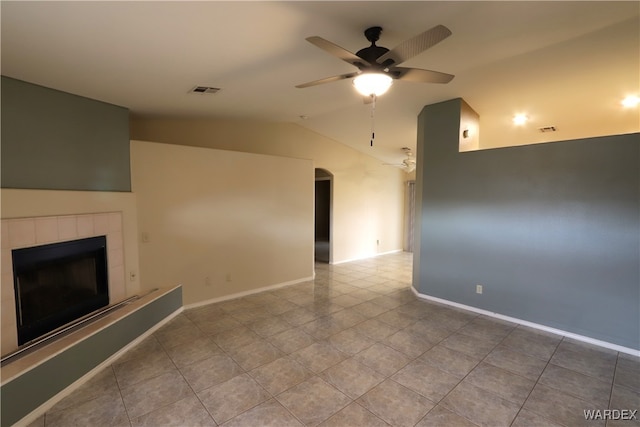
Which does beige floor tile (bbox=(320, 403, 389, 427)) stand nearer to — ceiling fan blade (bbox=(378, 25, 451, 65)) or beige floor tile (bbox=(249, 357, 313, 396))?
beige floor tile (bbox=(249, 357, 313, 396))

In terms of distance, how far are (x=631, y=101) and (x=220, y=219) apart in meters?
5.85

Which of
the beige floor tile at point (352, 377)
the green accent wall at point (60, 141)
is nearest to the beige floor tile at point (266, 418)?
the beige floor tile at point (352, 377)

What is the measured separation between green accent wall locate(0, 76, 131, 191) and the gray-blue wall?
4.17 m

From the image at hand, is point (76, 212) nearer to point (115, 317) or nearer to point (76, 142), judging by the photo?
point (76, 142)

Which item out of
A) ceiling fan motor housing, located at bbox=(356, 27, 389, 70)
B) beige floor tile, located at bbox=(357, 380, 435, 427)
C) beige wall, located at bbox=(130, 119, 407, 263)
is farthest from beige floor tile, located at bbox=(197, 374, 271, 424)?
beige wall, located at bbox=(130, 119, 407, 263)

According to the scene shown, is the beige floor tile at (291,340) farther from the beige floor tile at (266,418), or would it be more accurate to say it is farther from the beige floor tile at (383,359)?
the beige floor tile at (266,418)

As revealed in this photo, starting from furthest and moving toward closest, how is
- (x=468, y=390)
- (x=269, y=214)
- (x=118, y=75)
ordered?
1. (x=269, y=214)
2. (x=118, y=75)
3. (x=468, y=390)

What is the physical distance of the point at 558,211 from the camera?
10.8 ft

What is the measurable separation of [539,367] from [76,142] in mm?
5098

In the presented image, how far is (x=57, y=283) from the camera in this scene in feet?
9.09

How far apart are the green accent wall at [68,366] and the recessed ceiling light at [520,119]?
5.79 m

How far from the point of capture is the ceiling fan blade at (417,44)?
1.59m

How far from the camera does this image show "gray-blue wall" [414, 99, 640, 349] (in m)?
2.95

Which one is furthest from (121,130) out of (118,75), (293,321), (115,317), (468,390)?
(468,390)
